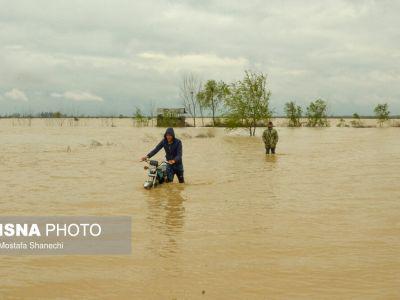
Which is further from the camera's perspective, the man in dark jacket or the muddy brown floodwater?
the man in dark jacket

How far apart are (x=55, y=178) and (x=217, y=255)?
786 cm

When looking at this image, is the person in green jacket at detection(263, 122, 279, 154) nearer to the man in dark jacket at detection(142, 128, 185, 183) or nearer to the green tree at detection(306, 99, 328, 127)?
the man in dark jacket at detection(142, 128, 185, 183)

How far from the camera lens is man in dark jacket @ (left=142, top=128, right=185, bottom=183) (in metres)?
10.8

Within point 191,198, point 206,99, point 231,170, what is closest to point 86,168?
point 231,170

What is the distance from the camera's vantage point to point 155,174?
1077 cm

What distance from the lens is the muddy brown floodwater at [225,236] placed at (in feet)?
15.1

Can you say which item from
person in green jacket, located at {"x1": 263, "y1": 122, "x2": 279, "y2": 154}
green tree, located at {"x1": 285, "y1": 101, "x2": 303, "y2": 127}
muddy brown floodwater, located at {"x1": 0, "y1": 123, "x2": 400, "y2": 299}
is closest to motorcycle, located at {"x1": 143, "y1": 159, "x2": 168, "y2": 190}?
muddy brown floodwater, located at {"x1": 0, "y1": 123, "x2": 400, "y2": 299}

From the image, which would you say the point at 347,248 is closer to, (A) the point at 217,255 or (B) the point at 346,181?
(A) the point at 217,255

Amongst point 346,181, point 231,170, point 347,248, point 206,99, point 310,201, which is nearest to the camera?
point 347,248

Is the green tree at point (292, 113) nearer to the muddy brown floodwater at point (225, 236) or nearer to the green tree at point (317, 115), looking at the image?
the green tree at point (317, 115)

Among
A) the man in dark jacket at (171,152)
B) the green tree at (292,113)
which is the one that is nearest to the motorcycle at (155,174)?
the man in dark jacket at (171,152)

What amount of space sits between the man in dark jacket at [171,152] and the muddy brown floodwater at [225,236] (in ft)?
1.50

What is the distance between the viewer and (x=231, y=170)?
14.4 m

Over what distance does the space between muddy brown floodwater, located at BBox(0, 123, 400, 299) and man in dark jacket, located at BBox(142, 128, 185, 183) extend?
1.50 ft
